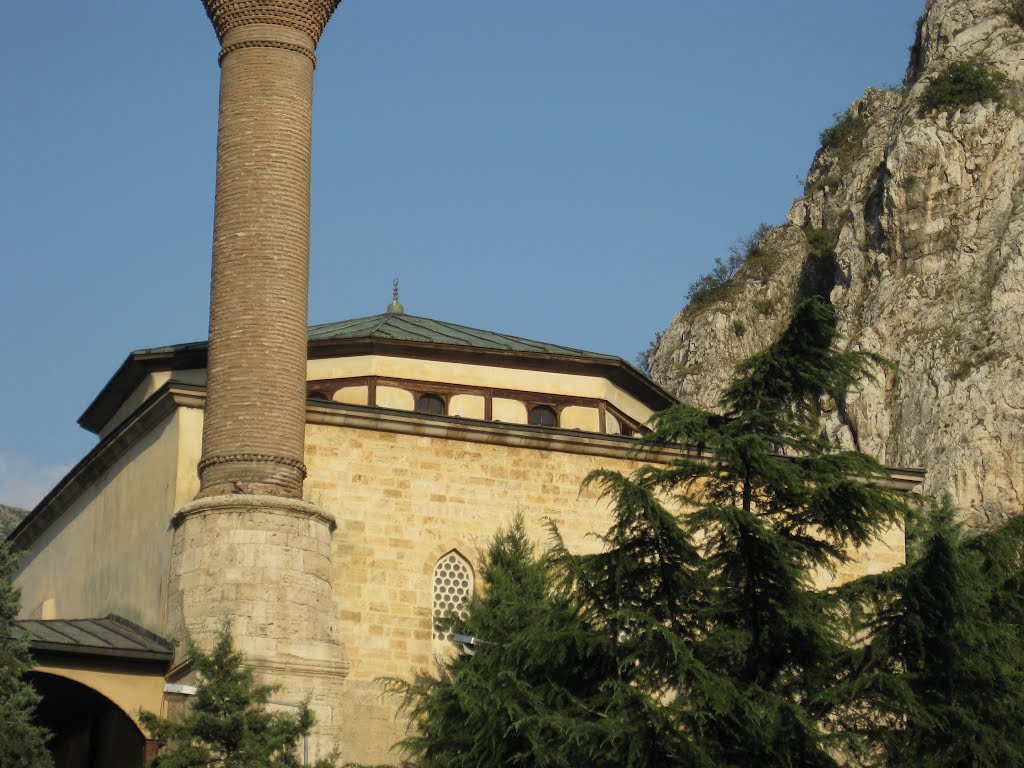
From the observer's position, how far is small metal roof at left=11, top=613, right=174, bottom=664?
15.0 meters

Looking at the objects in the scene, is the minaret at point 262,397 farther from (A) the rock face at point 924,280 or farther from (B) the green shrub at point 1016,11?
(B) the green shrub at point 1016,11

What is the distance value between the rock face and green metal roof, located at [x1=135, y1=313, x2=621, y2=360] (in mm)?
22313

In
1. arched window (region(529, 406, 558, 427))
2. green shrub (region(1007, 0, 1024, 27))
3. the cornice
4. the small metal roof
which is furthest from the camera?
green shrub (region(1007, 0, 1024, 27))

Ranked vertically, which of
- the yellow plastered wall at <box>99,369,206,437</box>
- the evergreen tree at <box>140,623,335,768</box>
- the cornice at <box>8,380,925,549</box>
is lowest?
the evergreen tree at <box>140,623,335,768</box>

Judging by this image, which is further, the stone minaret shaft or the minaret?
the stone minaret shaft

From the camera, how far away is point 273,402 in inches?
623

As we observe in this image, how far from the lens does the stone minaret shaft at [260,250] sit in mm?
15727

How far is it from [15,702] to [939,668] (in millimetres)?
8014

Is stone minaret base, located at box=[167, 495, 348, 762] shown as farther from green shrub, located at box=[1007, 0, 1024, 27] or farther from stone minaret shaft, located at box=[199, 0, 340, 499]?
green shrub, located at box=[1007, 0, 1024, 27]

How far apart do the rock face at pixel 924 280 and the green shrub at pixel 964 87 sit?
0.45 meters

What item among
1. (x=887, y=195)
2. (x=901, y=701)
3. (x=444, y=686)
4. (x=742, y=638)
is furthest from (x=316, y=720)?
(x=887, y=195)

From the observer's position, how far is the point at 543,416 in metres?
20.5

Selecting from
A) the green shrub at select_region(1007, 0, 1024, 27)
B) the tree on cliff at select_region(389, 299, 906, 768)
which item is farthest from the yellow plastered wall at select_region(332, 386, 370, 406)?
the green shrub at select_region(1007, 0, 1024, 27)

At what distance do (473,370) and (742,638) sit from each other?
825cm
